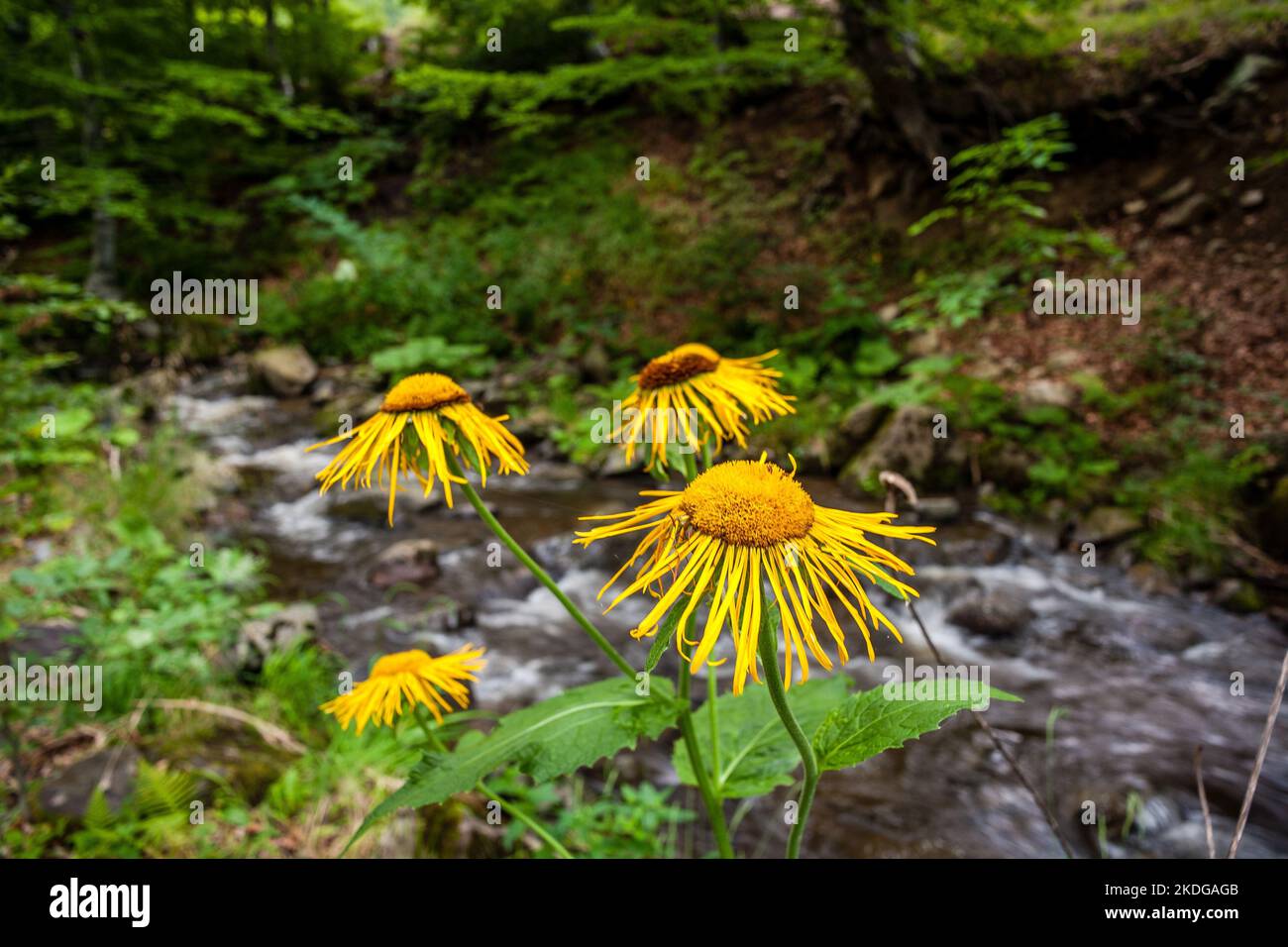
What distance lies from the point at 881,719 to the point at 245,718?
10.6ft

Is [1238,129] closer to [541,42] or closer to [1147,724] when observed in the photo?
[1147,724]

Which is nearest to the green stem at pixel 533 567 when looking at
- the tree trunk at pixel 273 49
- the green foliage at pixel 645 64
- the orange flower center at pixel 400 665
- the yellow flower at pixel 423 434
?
the yellow flower at pixel 423 434

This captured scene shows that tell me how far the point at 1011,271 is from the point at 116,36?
45.6 feet

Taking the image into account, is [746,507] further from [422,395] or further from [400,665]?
[400,665]

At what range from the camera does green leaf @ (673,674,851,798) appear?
1076 mm

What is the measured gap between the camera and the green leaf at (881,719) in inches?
28.4

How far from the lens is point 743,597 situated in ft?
2.64

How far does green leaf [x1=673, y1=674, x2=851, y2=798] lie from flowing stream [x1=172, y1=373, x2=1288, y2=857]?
1.95 m

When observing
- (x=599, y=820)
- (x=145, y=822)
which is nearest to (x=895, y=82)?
(x=599, y=820)

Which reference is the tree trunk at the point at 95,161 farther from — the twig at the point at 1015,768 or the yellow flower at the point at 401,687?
the twig at the point at 1015,768

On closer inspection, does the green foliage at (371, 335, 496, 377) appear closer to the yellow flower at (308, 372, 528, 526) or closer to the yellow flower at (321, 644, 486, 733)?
the yellow flower at (321, 644, 486, 733)
